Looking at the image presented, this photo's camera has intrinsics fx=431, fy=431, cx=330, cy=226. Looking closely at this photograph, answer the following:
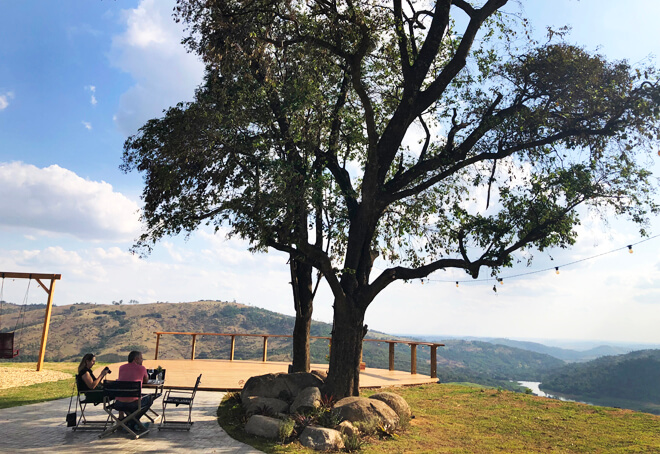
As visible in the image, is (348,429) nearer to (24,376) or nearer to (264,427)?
(264,427)

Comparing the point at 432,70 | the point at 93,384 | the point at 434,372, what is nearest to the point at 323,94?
the point at 432,70

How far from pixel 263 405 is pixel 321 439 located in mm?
1968

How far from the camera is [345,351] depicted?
31.4ft

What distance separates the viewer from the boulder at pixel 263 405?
848 centimetres

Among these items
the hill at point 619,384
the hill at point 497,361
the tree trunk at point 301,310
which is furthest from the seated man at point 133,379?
the hill at point 497,361

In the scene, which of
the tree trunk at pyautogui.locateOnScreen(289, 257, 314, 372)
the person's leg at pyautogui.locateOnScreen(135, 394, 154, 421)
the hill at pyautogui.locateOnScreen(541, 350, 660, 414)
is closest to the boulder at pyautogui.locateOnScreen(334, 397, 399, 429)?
the tree trunk at pyautogui.locateOnScreen(289, 257, 314, 372)

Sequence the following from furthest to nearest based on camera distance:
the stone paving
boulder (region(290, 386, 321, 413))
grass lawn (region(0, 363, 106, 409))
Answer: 1. grass lawn (region(0, 363, 106, 409))
2. boulder (region(290, 386, 321, 413))
3. the stone paving

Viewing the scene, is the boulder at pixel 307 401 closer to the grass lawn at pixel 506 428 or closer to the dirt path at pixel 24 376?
the grass lawn at pixel 506 428

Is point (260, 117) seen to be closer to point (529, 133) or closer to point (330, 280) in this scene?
point (330, 280)

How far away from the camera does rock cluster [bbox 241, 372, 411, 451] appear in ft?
23.6

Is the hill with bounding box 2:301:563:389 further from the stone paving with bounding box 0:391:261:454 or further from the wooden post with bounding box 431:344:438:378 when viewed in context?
the stone paving with bounding box 0:391:261:454

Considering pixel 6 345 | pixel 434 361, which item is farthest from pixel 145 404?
pixel 434 361

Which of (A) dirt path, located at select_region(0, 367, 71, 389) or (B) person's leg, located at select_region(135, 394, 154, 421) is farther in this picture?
(A) dirt path, located at select_region(0, 367, 71, 389)

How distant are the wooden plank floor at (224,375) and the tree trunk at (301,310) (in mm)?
1705
